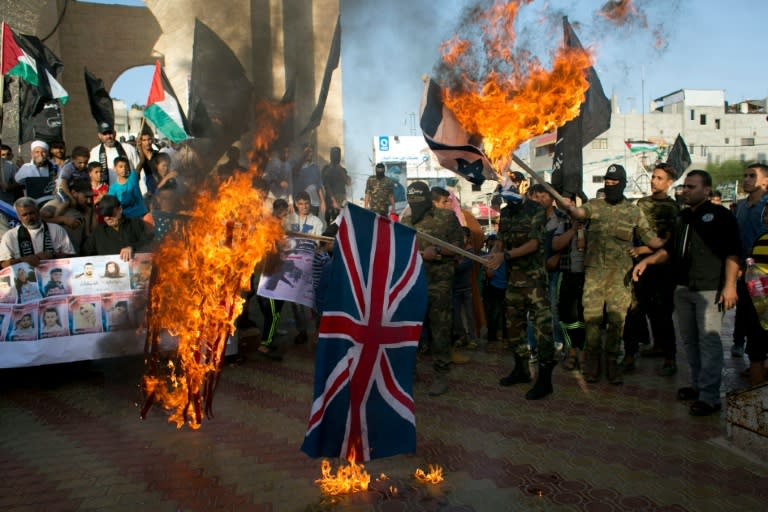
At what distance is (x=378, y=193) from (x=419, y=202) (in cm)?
543

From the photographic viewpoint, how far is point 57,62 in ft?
38.4

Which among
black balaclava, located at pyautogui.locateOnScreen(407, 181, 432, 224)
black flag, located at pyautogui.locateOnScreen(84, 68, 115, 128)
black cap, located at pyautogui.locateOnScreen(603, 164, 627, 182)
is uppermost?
black flag, located at pyautogui.locateOnScreen(84, 68, 115, 128)

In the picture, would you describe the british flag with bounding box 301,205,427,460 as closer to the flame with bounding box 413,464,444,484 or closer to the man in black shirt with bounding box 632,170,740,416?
the flame with bounding box 413,464,444,484

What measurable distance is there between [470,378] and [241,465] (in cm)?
312

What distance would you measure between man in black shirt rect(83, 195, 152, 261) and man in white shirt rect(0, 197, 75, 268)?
37cm

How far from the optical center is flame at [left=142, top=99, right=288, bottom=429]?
4105 millimetres

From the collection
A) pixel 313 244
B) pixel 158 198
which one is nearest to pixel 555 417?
pixel 313 244

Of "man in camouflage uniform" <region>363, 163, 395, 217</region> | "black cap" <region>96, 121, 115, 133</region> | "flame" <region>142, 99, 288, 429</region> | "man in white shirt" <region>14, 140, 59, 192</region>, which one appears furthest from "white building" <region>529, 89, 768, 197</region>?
"flame" <region>142, 99, 288, 429</region>

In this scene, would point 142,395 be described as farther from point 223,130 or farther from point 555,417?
point 555,417

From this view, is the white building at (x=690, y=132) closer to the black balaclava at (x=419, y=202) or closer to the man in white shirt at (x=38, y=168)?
the man in white shirt at (x=38, y=168)

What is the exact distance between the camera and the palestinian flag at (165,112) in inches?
352

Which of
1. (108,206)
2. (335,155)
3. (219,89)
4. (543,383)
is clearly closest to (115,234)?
(108,206)

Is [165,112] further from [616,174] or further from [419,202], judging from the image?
[616,174]

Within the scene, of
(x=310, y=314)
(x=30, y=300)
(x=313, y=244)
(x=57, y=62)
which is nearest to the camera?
(x=30, y=300)
